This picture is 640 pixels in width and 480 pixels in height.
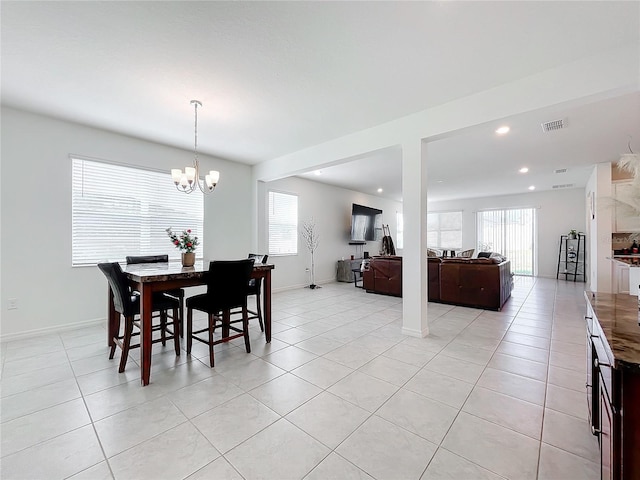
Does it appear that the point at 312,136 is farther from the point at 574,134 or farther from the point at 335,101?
the point at 574,134

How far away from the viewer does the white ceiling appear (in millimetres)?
1840

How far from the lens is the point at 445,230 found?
10.3 m

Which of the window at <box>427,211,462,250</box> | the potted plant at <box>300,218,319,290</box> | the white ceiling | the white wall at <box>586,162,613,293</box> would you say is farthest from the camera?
the window at <box>427,211,462,250</box>

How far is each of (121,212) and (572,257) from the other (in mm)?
10769

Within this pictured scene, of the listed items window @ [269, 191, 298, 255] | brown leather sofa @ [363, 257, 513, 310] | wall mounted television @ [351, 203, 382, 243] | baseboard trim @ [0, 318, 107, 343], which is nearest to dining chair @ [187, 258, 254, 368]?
baseboard trim @ [0, 318, 107, 343]

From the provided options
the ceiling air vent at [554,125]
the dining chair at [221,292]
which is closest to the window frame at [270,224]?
the dining chair at [221,292]

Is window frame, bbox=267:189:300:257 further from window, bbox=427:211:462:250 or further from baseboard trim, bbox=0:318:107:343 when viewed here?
window, bbox=427:211:462:250

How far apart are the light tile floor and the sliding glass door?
6.50 metres

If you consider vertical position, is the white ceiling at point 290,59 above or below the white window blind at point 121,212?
above

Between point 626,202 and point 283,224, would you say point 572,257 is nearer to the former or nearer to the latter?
point 283,224

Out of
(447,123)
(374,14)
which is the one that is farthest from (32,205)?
(447,123)

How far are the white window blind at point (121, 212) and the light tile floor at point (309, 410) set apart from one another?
124cm

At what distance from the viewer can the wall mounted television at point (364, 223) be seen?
7.93 meters

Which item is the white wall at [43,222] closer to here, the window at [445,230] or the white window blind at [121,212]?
the white window blind at [121,212]
